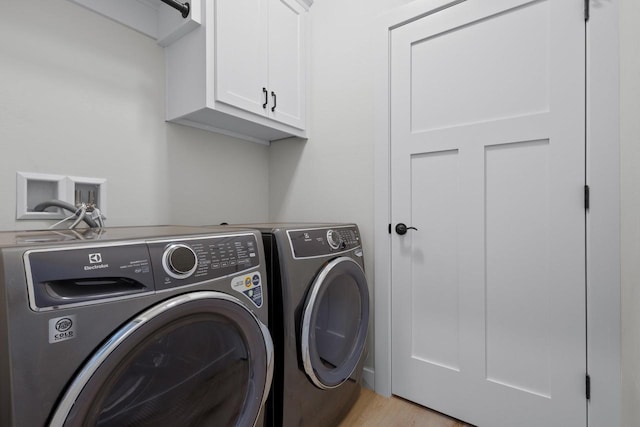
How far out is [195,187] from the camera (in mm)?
1628

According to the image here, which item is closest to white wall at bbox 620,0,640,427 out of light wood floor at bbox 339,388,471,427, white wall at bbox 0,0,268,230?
light wood floor at bbox 339,388,471,427

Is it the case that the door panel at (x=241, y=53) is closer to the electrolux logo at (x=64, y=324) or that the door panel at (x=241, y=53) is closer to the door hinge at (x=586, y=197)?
the electrolux logo at (x=64, y=324)

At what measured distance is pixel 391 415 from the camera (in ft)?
4.66

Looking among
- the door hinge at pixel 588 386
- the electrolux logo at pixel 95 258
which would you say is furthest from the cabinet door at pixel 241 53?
the door hinge at pixel 588 386

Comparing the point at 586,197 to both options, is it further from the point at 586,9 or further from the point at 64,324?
the point at 64,324

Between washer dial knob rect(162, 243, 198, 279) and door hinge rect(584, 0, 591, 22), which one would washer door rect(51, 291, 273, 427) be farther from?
door hinge rect(584, 0, 591, 22)

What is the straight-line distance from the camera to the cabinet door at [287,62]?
1.61 metres

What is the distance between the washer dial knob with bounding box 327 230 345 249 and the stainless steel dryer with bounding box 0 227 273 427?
41cm

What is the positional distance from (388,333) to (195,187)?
4.33 ft

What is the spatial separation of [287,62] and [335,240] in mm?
1095

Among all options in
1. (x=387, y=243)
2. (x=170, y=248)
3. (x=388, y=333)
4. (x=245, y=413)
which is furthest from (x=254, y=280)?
(x=388, y=333)

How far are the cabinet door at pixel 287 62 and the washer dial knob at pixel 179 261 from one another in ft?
3.49

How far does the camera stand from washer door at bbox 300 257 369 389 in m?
1.10

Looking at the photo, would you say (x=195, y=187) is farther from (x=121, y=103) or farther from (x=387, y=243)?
(x=387, y=243)
